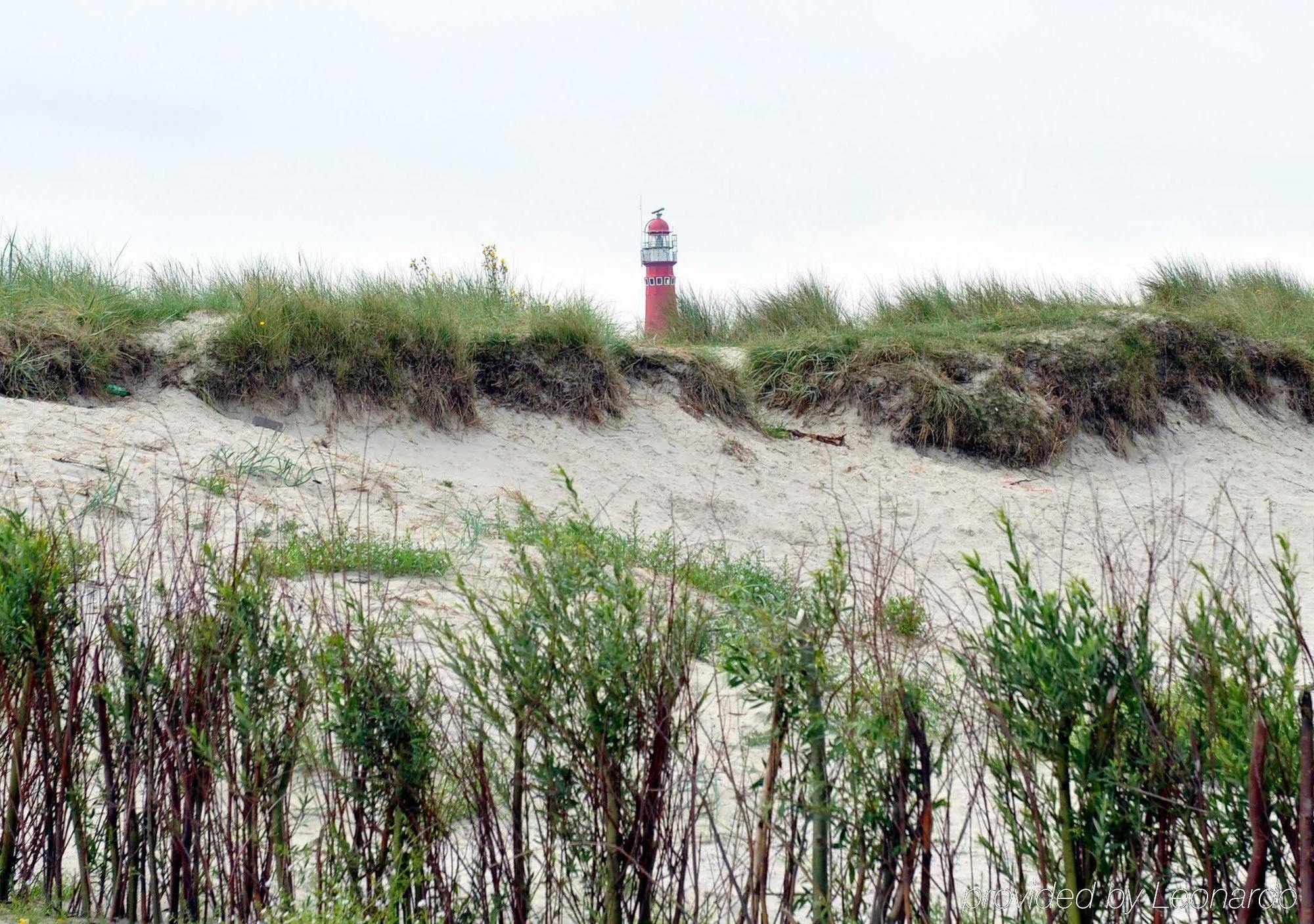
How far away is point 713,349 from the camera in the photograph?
1249 cm

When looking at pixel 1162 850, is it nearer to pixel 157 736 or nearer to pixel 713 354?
pixel 157 736

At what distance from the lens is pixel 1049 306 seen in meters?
14.3

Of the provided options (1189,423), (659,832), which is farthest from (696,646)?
(1189,423)

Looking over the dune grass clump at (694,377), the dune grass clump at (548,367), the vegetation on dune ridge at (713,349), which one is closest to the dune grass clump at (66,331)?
the vegetation on dune ridge at (713,349)

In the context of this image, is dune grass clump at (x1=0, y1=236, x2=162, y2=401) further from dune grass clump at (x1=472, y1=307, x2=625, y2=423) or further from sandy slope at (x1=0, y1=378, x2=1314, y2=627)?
dune grass clump at (x1=472, y1=307, x2=625, y2=423)

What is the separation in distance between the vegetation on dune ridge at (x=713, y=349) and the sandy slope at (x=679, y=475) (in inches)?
11.8

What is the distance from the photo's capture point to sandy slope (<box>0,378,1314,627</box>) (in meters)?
7.10

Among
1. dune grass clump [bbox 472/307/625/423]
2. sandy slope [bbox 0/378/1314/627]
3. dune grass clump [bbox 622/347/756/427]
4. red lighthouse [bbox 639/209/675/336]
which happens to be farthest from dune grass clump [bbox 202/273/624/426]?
red lighthouse [bbox 639/209/675/336]

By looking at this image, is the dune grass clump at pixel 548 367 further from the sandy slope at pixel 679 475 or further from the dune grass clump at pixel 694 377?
the dune grass clump at pixel 694 377

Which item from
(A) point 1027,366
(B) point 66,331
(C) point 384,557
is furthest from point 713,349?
(C) point 384,557

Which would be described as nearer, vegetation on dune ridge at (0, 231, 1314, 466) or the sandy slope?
the sandy slope

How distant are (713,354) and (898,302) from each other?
179 inches

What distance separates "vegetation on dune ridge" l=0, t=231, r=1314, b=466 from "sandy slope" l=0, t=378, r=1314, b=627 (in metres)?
0.30

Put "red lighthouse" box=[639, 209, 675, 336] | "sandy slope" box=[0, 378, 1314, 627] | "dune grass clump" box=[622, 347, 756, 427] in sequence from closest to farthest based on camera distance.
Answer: "sandy slope" box=[0, 378, 1314, 627] → "dune grass clump" box=[622, 347, 756, 427] → "red lighthouse" box=[639, 209, 675, 336]
